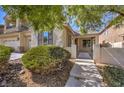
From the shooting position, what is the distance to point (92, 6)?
4848 mm

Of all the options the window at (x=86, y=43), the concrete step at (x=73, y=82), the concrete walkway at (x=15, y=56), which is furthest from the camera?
the window at (x=86, y=43)

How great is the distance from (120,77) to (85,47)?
1051cm

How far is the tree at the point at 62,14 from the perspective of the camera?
14.4ft

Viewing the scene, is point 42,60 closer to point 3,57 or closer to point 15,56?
point 3,57

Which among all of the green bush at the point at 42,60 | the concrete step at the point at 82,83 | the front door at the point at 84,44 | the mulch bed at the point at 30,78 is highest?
the front door at the point at 84,44

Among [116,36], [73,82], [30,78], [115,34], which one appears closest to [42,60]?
[30,78]

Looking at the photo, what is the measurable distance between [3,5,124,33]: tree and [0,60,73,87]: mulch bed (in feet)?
5.40

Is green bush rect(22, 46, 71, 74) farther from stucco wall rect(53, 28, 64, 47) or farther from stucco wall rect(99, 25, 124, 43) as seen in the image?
stucco wall rect(99, 25, 124, 43)

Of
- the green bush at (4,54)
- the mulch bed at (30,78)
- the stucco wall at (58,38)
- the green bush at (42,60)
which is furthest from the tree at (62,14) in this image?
the stucco wall at (58,38)

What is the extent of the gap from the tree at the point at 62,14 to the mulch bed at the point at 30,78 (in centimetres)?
165

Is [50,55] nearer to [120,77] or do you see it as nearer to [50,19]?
[50,19]

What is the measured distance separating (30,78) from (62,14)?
236 centimetres

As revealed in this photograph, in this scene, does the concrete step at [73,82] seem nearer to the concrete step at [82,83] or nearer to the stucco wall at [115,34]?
the concrete step at [82,83]
